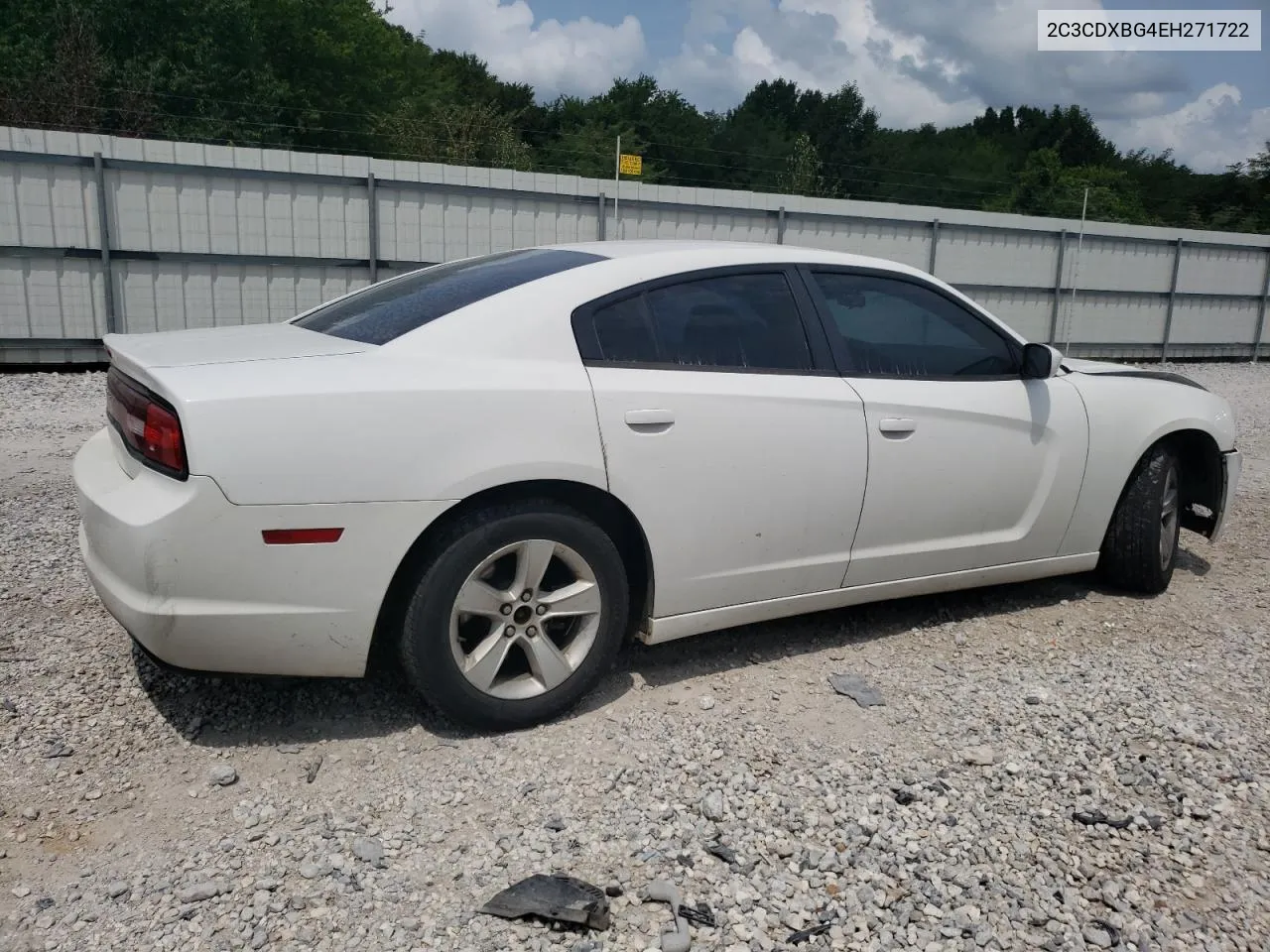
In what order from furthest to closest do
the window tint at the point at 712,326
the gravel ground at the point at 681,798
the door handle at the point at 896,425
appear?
the door handle at the point at 896,425, the window tint at the point at 712,326, the gravel ground at the point at 681,798

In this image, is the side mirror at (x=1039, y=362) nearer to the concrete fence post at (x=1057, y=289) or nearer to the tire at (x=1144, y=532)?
the tire at (x=1144, y=532)

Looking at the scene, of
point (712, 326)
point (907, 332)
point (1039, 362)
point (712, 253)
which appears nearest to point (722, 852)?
point (712, 326)

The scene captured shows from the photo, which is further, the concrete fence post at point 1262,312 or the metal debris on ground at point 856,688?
the concrete fence post at point 1262,312

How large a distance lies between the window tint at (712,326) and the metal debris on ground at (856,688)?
1.14m

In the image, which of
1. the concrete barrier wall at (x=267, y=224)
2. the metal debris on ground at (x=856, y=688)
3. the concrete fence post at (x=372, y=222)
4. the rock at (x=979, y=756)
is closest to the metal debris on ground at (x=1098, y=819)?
the rock at (x=979, y=756)

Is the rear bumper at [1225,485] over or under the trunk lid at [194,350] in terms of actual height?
under

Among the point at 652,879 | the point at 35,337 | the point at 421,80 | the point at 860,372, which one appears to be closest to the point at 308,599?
the point at 652,879

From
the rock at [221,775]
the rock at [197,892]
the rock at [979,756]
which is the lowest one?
the rock at [221,775]

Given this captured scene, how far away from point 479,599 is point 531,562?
0.62 ft

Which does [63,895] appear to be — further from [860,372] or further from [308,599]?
[860,372]

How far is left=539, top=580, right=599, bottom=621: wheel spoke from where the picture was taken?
324 centimetres

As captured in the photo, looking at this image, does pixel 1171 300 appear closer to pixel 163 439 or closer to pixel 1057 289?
pixel 1057 289

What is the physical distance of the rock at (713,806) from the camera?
2.84 metres

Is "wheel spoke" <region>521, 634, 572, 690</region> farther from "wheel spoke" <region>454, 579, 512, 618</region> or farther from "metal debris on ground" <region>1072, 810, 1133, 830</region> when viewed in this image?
"metal debris on ground" <region>1072, 810, 1133, 830</region>
